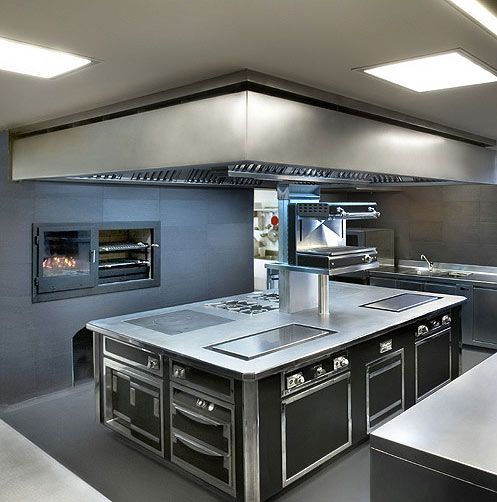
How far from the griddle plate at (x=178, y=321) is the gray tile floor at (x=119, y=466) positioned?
2.70ft

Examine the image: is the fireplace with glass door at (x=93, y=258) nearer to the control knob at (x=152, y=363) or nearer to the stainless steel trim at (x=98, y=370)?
the stainless steel trim at (x=98, y=370)

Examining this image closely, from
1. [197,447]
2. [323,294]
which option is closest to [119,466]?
[197,447]

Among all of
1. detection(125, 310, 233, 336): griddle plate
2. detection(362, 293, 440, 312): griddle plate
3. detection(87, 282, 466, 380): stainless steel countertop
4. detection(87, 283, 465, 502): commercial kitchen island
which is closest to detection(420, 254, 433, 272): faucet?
detection(362, 293, 440, 312): griddle plate

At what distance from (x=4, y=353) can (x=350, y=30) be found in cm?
357

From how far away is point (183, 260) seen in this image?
5188 mm

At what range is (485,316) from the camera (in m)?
5.45

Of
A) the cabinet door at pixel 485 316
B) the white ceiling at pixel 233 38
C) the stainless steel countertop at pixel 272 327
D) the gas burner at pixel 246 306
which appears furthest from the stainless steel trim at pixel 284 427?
the cabinet door at pixel 485 316

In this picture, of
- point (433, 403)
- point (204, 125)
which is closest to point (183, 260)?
point (204, 125)

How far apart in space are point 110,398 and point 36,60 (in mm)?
→ 2329

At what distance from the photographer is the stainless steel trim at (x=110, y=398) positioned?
301cm

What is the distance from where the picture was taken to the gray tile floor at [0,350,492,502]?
279cm

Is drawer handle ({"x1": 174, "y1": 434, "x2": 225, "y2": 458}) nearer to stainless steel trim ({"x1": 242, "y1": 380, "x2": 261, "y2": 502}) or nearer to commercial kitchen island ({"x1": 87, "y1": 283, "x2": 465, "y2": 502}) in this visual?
commercial kitchen island ({"x1": 87, "y1": 283, "x2": 465, "y2": 502})

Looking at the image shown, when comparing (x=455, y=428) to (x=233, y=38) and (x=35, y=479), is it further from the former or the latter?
(x=233, y=38)

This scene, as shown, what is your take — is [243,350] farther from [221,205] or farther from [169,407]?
[221,205]
